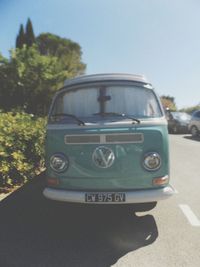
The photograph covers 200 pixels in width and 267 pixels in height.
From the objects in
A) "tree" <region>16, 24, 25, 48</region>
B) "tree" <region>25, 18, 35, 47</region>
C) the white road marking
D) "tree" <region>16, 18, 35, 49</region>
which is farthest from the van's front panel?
"tree" <region>25, 18, 35, 47</region>

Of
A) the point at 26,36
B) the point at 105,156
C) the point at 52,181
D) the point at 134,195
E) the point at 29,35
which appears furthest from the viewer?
the point at 29,35

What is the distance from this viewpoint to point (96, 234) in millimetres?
4344

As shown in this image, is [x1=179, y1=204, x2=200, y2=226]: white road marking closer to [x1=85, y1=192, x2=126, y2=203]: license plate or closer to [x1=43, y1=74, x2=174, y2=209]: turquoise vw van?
[x1=43, y1=74, x2=174, y2=209]: turquoise vw van

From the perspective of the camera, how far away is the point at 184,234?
4281mm

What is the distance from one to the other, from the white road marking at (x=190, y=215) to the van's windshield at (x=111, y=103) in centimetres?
165

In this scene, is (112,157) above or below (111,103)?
below

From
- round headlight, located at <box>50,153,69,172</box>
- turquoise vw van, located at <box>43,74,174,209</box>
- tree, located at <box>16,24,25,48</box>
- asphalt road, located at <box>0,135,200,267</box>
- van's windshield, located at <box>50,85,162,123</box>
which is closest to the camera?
asphalt road, located at <box>0,135,200,267</box>

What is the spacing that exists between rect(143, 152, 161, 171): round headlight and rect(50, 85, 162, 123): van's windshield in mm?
741

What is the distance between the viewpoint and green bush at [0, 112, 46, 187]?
20.5 ft

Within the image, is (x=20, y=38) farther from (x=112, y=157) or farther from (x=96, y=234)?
(x=96, y=234)

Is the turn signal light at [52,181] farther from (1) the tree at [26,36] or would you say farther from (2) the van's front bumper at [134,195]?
(1) the tree at [26,36]

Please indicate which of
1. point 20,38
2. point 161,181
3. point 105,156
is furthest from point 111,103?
point 20,38

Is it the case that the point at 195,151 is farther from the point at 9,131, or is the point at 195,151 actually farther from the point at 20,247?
the point at 20,247

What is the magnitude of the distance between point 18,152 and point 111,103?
8.51 ft
